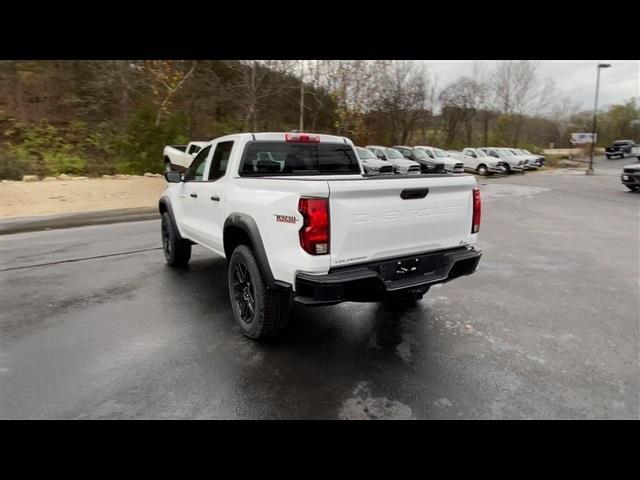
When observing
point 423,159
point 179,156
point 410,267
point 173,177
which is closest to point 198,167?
point 173,177

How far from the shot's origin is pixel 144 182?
17.4 metres

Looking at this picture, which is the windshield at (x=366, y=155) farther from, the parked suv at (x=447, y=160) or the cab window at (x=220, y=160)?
the cab window at (x=220, y=160)

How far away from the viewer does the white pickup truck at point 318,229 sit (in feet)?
9.93

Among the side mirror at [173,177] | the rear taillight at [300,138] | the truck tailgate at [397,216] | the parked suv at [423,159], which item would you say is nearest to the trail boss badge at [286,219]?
the truck tailgate at [397,216]

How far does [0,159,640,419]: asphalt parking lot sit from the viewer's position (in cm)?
288

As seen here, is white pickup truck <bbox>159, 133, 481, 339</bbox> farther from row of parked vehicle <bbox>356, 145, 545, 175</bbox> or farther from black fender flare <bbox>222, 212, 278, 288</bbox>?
row of parked vehicle <bbox>356, 145, 545, 175</bbox>

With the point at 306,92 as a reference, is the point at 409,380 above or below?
below

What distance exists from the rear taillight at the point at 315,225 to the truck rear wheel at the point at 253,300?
73 cm

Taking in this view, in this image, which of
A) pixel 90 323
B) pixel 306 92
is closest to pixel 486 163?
pixel 306 92

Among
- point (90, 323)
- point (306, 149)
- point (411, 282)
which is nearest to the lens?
point (411, 282)

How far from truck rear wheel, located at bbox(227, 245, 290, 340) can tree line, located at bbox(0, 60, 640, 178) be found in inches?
635
